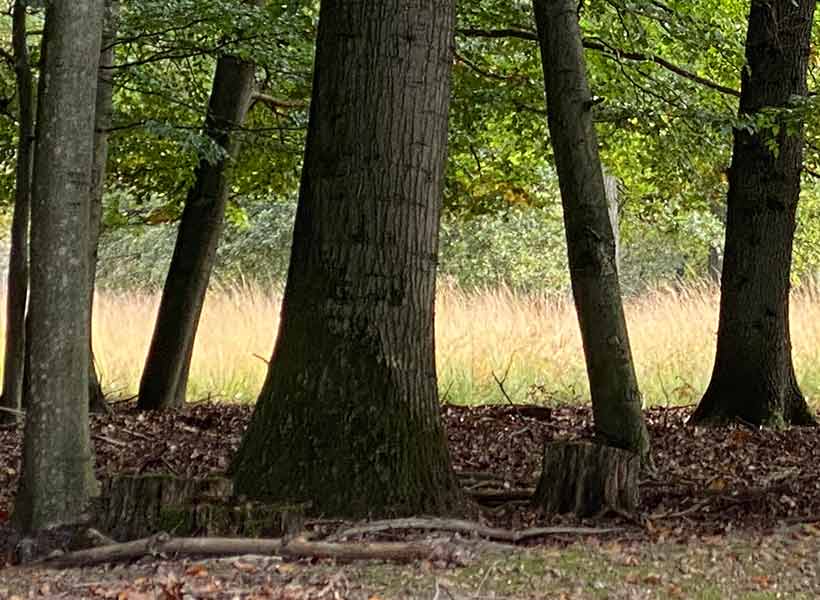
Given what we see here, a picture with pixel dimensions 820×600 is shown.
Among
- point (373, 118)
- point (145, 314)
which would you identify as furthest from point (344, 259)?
point (145, 314)

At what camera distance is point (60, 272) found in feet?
15.7

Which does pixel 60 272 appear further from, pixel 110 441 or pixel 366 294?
pixel 110 441

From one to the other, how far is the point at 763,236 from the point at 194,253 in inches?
177

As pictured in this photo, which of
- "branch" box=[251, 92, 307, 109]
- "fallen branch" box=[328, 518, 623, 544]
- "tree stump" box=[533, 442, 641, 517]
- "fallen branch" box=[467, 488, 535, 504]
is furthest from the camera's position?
"branch" box=[251, 92, 307, 109]

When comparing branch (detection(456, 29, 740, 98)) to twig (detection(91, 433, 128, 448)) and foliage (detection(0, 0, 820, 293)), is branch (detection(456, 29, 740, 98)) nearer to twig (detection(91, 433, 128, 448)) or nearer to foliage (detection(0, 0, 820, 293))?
foliage (detection(0, 0, 820, 293))

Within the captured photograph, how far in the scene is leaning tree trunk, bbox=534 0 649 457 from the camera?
6.35 m

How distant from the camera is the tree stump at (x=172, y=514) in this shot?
478cm

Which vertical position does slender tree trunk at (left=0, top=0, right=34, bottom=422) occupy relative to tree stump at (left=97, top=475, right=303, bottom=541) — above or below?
above

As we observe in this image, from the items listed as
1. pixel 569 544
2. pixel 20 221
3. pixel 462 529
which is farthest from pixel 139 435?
pixel 569 544

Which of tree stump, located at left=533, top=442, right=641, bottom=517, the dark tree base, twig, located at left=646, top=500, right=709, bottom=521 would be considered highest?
the dark tree base

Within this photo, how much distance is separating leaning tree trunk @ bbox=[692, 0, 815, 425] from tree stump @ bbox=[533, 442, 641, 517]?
11.2 ft

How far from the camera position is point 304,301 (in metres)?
5.27

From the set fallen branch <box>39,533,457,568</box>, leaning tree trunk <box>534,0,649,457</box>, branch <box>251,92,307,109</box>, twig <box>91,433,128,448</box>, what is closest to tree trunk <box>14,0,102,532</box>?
fallen branch <box>39,533,457,568</box>

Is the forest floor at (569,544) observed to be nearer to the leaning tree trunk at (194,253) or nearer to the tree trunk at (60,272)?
the tree trunk at (60,272)
